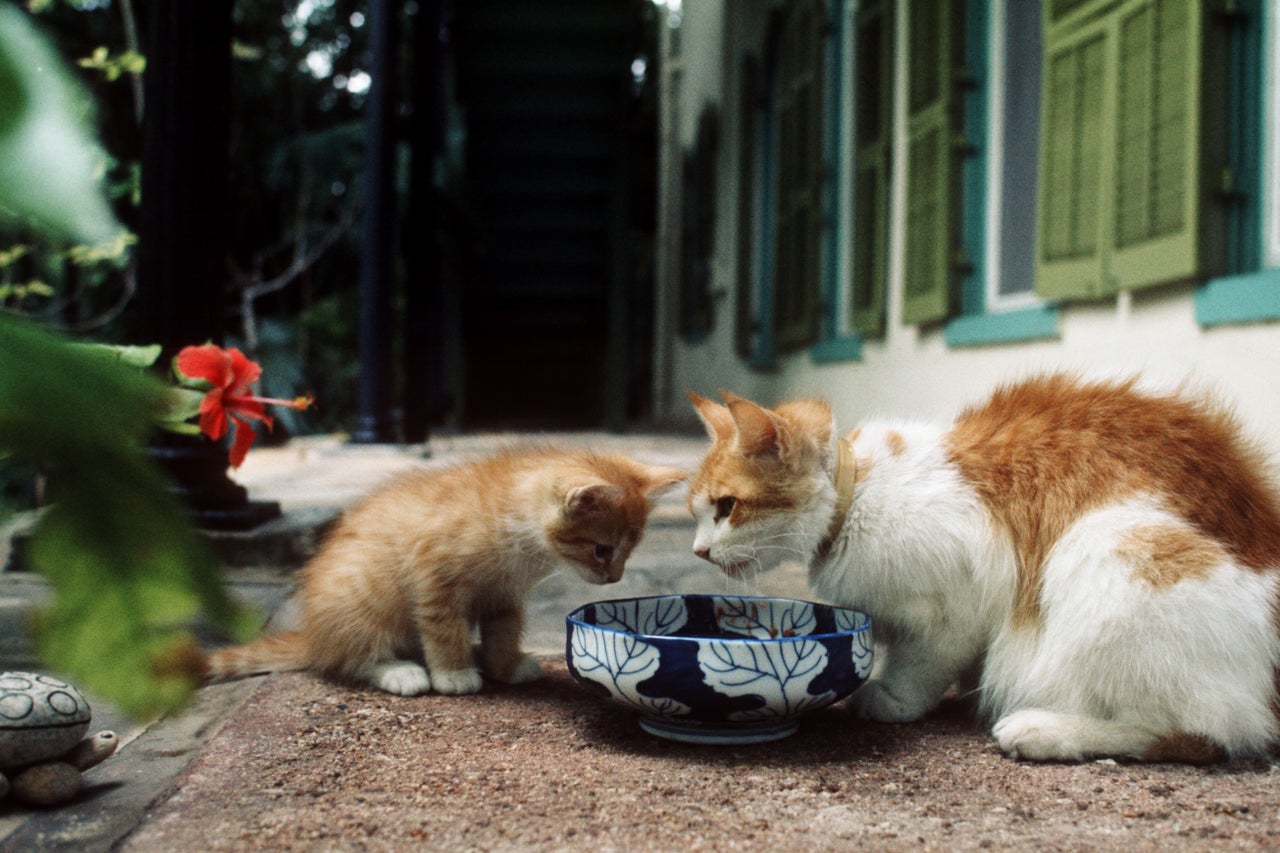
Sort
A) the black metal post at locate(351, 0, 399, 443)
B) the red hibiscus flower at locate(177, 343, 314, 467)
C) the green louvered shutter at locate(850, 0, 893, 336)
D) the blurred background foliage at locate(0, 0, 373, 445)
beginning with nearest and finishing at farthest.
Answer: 1. the red hibiscus flower at locate(177, 343, 314, 467)
2. the green louvered shutter at locate(850, 0, 893, 336)
3. the black metal post at locate(351, 0, 399, 443)
4. the blurred background foliage at locate(0, 0, 373, 445)

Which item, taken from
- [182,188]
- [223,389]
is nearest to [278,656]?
[223,389]

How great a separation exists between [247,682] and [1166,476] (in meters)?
1.83

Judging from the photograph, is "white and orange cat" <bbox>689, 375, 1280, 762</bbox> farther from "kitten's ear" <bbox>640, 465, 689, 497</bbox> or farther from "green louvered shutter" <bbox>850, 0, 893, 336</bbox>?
"green louvered shutter" <bbox>850, 0, 893, 336</bbox>

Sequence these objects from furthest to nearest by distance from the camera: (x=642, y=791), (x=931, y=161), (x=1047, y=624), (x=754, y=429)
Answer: (x=931, y=161) < (x=754, y=429) < (x=1047, y=624) < (x=642, y=791)

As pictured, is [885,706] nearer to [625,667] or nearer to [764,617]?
[764,617]

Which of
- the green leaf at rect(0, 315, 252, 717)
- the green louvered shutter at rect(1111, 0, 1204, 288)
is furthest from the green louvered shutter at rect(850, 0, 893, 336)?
the green leaf at rect(0, 315, 252, 717)

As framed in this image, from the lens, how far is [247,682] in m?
2.15

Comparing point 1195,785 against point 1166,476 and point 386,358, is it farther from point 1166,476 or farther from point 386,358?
point 386,358

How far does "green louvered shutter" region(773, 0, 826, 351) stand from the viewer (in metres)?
6.55

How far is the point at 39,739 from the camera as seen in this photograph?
144 centimetres

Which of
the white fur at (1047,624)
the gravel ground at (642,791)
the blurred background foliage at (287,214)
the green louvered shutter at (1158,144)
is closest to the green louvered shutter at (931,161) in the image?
the green louvered shutter at (1158,144)

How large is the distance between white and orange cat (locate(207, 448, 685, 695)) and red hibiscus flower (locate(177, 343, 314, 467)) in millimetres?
619

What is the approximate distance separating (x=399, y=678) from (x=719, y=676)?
0.78 meters

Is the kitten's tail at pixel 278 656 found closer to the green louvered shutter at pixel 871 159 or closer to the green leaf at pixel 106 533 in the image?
the green leaf at pixel 106 533
